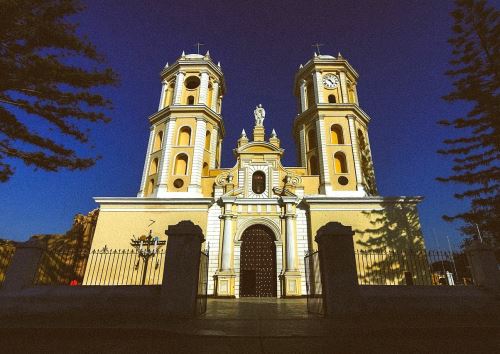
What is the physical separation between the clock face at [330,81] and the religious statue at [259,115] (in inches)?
231

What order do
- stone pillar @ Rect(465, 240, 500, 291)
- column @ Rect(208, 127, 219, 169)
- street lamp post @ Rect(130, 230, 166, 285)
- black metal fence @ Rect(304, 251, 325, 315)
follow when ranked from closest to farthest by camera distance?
black metal fence @ Rect(304, 251, 325, 315) < stone pillar @ Rect(465, 240, 500, 291) < street lamp post @ Rect(130, 230, 166, 285) < column @ Rect(208, 127, 219, 169)

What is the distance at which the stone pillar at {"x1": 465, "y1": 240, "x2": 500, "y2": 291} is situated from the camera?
24.7 feet

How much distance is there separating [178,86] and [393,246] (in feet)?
65.6

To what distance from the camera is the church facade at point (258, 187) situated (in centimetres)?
1562

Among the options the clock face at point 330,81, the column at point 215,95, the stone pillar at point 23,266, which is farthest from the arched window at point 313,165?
the stone pillar at point 23,266

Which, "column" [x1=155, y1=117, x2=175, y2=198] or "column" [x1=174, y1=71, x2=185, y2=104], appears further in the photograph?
"column" [x1=174, y1=71, x2=185, y2=104]

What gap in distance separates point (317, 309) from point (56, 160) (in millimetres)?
11335

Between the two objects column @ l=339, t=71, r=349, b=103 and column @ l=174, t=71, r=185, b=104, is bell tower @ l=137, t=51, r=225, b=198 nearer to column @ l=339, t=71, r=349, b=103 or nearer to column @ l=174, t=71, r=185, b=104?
column @ l=174, t=71, r=185, b=104

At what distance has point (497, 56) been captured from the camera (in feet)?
39.9

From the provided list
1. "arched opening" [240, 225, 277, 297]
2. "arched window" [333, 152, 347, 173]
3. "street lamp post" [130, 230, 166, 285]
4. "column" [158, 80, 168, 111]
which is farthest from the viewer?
"column" [158, 80, 168, 111]

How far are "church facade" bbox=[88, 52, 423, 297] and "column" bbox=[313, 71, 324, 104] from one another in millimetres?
113

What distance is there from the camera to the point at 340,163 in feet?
64.2

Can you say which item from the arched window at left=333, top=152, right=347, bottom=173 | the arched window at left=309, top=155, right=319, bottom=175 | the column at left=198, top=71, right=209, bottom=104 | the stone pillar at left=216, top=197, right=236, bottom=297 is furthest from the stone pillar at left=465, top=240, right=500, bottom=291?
the column at left=198, top=71, right=209, bottom=104

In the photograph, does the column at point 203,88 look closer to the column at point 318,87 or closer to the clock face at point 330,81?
the column at point 318,87
